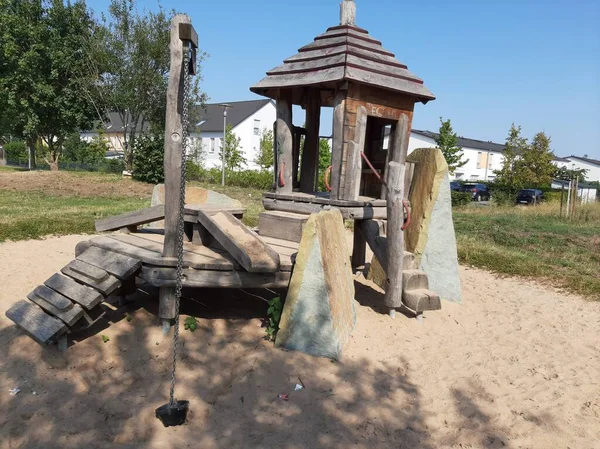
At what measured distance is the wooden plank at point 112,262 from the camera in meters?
4.12

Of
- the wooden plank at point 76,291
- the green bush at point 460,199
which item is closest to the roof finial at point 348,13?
the wooden plank at point 76,291

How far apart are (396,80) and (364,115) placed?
21.4 inches

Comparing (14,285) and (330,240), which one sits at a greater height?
(330,240)

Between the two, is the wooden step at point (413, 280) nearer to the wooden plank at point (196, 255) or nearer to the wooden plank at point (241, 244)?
the wooden plank at point (241, 244)

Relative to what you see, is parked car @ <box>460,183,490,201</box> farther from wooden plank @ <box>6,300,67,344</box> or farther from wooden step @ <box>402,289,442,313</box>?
wooden plank @ <box>6,300,67,344</box>

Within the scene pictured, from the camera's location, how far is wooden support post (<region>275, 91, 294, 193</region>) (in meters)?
5.62

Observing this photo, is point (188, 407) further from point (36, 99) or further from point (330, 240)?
point (36, 99)

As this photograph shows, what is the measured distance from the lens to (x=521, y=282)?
7066 millimetres

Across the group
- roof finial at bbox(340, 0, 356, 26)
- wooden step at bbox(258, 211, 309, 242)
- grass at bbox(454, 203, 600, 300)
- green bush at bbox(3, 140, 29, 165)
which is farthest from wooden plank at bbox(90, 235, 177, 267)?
green bush at bbox(3, 140, 29, 165)

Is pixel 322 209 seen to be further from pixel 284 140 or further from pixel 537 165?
pixel 537 165

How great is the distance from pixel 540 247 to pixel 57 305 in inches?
357

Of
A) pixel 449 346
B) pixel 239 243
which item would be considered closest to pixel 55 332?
pixel 239 243

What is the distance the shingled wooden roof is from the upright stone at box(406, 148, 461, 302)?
2.69 feet

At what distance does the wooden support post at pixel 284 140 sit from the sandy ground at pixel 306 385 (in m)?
1.50
